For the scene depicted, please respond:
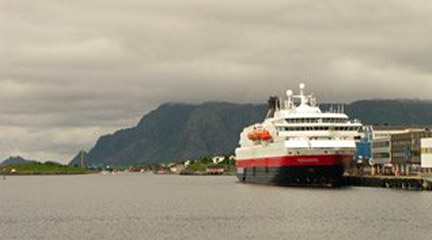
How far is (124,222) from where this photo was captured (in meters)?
88.6

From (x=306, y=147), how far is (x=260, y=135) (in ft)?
75.2

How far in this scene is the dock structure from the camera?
137 m

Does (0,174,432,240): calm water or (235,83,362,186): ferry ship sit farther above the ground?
(235,83,362,186): ferry ship

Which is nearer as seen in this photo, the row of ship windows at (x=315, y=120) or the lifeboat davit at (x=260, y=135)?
the row of ship windows at (x=315, y=120)

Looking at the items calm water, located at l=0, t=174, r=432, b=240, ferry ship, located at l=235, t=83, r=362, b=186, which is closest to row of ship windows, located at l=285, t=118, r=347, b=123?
ferry ship, located at l=235, t=83, r=362, b=186

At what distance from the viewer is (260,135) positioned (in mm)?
154750

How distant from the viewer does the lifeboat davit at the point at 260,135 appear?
15180 centimetres

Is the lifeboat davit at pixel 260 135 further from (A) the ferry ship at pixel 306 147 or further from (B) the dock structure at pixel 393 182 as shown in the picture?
(B) the dock structure at pixel 393 182

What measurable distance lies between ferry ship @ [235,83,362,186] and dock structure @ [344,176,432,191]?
1110 cm

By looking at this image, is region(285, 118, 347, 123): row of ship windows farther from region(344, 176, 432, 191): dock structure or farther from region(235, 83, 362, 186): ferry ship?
region(344, 176, 432, 191): dock structure

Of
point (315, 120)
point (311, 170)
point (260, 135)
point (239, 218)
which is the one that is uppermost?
point (315, 120)

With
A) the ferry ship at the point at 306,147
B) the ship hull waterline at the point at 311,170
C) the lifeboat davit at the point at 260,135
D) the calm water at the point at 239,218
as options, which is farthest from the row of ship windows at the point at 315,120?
the calm water at the point at 239,218

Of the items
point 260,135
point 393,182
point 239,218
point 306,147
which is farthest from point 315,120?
point 239,218

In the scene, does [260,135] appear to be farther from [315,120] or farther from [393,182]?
[393,182]
